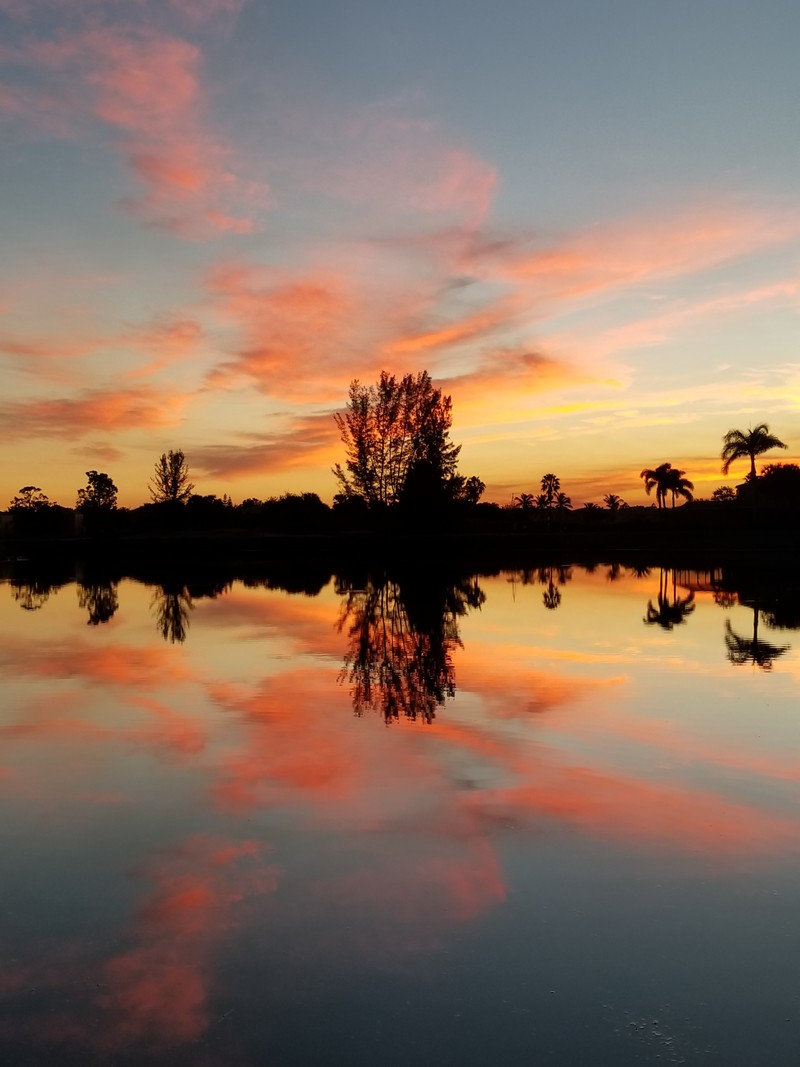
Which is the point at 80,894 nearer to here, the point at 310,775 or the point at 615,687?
the point at 310,775

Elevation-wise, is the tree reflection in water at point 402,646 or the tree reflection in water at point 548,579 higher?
the tree reflection in water at point 548,579

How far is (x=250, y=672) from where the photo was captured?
14469 mm

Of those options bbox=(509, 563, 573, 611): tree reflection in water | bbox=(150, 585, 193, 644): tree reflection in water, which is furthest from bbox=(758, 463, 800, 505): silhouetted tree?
bbox=(150, 585, 193, 644): tree reflection in water

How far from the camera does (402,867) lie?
6.25 metres

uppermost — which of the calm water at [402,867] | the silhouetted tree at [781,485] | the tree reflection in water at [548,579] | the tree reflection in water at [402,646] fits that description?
the silhouetted tree at [781,485]

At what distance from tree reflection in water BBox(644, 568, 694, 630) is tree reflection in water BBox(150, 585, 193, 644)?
1085cm

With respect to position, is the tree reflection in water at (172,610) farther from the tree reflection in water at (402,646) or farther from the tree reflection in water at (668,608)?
the tree reflection in water at (668,608)

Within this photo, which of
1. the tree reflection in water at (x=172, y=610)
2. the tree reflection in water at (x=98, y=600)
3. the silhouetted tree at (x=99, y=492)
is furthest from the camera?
the silhouetted tree at (x=99, y=492)

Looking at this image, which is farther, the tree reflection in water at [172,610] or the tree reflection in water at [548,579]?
the tree reflection in water at [548,579]

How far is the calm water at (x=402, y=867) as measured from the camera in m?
4.34

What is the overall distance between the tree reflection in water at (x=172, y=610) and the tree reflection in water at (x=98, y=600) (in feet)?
4.09

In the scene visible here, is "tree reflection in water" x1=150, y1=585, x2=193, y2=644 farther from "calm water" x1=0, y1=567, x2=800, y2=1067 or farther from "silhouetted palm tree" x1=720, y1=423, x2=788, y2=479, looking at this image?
"silhouetted palm tree" x1=720, y1=423, x2=788, y2=479

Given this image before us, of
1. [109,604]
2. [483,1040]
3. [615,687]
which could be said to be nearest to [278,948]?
[483,1040]

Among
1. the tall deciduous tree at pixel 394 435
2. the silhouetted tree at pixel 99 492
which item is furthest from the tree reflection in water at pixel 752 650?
the silhouetted tree at pixel 99 492
